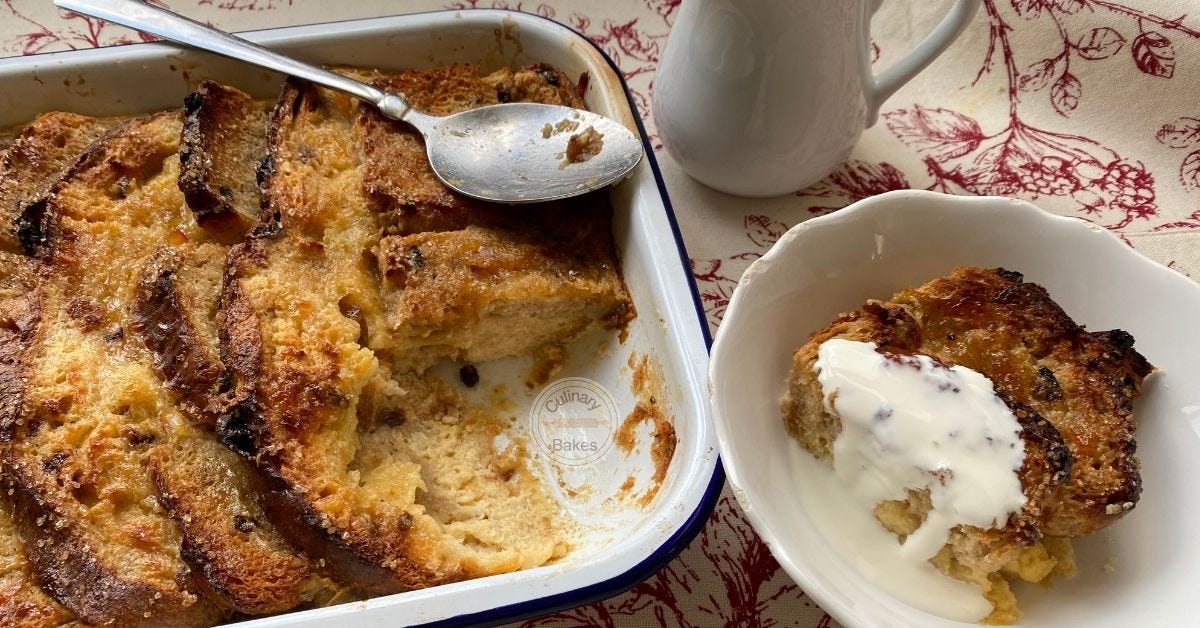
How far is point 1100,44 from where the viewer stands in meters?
2.48

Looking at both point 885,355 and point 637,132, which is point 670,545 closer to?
point 885,355

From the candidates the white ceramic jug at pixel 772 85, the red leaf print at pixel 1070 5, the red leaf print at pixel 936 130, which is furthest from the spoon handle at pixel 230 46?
the red leaf print at pixel 1070 5

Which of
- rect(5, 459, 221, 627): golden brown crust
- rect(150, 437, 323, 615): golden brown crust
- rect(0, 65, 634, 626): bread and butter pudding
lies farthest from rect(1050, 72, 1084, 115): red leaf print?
rect(5, 459, 221, 627): golden brown crust

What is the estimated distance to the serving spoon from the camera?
196cm

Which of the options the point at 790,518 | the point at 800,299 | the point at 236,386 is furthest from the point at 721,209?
the point at 236,386

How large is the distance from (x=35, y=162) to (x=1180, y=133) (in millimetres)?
3223

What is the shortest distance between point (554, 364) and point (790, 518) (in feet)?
2.62

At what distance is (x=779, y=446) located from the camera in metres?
1.61

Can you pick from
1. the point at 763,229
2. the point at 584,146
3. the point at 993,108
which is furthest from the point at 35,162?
the point at 993,108

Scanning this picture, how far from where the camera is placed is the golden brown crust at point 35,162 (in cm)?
184

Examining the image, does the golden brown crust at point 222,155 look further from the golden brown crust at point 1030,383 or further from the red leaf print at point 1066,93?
the red leaf print at point 1066,93

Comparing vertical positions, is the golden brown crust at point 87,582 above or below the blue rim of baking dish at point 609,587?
below

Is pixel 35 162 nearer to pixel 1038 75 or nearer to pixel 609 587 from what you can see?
pixel 609 587

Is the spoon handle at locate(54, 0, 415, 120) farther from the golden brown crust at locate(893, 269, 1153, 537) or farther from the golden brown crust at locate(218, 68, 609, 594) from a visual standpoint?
the golden brown crust at locate(893, 269, 1153, 537)
